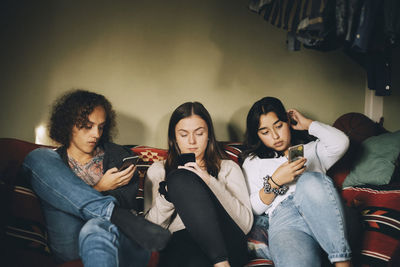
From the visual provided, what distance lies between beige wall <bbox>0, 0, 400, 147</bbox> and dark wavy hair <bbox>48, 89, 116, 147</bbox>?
331mm

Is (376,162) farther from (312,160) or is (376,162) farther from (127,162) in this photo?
(127,162)

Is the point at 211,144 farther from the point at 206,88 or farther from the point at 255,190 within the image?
the point at 206,88

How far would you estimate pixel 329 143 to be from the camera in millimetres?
1694

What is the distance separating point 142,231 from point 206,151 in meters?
0.79

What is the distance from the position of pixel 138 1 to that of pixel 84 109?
3.45 feet

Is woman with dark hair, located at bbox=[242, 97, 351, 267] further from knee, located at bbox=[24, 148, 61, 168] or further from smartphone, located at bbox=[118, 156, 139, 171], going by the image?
knee, located at bbox=[24, 148, 61, 168]

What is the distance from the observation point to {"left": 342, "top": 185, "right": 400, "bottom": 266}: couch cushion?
4.15ft

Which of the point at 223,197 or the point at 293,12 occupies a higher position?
the point at 293,12

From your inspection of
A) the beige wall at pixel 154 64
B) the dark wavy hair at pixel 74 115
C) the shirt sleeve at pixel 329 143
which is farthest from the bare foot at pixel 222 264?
the beige wall at pixel 154 64

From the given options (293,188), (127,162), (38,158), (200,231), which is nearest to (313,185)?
(293,188)

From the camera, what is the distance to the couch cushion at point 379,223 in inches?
49.8

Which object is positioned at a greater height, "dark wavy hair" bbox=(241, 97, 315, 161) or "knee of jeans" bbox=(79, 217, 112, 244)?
"dark wavy hair" bbox=(241, 97, 315, 161)

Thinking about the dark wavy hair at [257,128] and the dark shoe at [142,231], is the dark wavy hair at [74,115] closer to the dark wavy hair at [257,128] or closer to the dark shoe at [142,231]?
the dark shoe at [142,231]

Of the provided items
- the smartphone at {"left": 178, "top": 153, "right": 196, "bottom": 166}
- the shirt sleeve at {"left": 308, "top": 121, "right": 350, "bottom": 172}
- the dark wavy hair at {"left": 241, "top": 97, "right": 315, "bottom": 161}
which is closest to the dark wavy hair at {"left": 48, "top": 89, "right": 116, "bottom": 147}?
the smartphone at {"left": 178, "top": 153, "right": 196, "bottom": 166}
